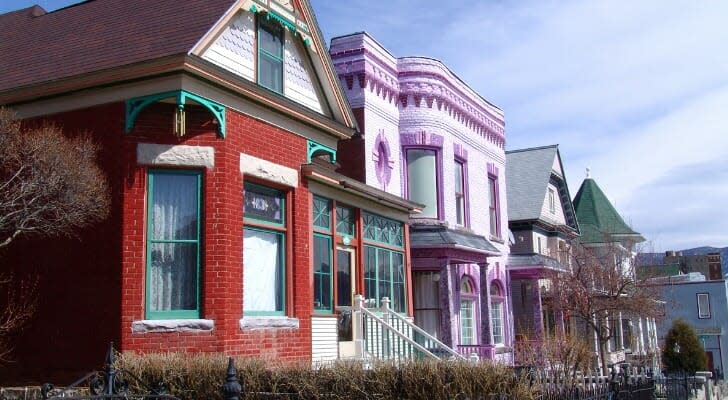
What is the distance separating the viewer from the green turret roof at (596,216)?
139ft

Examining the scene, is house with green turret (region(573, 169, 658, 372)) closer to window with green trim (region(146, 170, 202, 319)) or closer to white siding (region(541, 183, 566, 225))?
white siding (region(541, 183, 566, 225))

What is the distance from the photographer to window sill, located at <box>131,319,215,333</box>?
11594 millimetres

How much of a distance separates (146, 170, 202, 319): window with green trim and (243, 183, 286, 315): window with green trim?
939 millimetres

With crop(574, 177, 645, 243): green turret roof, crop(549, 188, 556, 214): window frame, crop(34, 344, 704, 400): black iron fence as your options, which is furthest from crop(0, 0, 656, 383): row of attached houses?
crop(574, 177, 645, 243): green turret roof

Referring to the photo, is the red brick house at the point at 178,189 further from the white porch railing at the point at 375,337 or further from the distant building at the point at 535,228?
the distant building at the point at 535,228

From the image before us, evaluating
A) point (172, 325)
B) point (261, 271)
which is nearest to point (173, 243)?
point (172, 325)

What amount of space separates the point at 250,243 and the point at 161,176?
1.88m

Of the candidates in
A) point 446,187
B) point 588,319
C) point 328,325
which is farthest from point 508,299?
point 328,325

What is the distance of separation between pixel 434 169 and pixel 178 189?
12268 mm

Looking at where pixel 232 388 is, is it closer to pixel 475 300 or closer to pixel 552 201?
pixel 475 300

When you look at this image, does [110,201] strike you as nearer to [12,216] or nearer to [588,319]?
[12,216]

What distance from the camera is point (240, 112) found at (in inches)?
518

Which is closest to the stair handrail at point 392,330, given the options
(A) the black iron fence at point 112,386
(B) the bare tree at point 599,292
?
(A) the black iron fence at point 112,386

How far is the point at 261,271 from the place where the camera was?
528 inches
